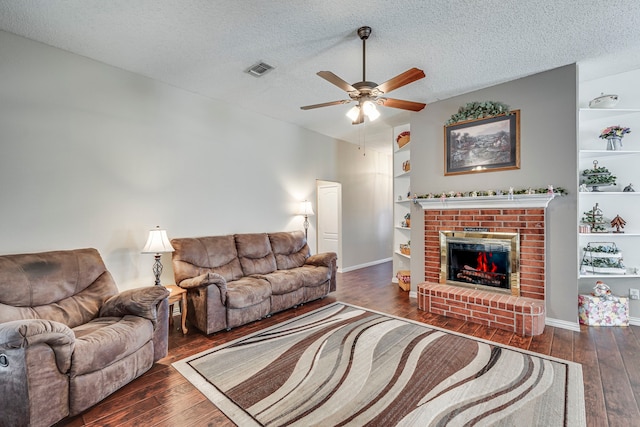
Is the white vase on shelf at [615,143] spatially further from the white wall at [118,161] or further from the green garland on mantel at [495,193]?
the white wall at [118,161]

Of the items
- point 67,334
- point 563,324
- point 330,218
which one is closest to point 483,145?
point 563,324

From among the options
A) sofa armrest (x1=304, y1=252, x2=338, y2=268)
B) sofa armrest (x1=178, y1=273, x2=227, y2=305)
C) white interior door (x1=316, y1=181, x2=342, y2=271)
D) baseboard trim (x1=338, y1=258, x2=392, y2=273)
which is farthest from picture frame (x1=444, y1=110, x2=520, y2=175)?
sofa armrest (x1=178, y1=273, x2=227, y2=305)

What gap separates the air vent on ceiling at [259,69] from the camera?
10.2 ft

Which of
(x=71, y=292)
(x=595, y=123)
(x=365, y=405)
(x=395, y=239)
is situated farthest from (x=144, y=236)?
(x=595, y=123)

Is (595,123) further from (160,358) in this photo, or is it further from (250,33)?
(160,358)

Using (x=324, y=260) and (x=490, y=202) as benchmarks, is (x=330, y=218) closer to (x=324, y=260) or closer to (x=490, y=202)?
(x=324, y=260)

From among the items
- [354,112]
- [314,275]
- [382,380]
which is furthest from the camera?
[314,275]

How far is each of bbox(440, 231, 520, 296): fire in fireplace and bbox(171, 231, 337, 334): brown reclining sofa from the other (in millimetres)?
1636

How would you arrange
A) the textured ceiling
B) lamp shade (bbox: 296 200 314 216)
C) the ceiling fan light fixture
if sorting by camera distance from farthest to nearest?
lamp shade (bbox: 296 200 314 216), the ceiling fan light fixture, the textured ceiling

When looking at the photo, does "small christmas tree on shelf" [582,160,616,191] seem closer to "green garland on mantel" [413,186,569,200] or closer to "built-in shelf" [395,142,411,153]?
"green garland on mantel" [413,186,569,200]

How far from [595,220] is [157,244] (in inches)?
195

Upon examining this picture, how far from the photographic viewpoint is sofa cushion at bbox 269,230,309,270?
441 centimetres

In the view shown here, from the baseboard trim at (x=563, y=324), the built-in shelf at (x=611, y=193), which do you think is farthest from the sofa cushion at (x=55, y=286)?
the built-in shelf at (x=611, y=193)

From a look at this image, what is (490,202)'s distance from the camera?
11.9 feet
